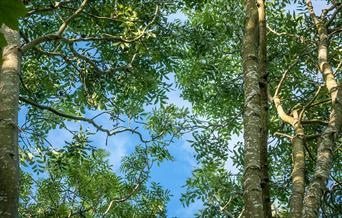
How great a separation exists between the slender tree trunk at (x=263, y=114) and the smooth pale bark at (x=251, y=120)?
0.29 metres

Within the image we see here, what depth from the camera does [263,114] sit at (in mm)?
5941

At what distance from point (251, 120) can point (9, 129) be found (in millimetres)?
2721

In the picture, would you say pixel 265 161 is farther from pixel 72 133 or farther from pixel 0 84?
pixel 72 133

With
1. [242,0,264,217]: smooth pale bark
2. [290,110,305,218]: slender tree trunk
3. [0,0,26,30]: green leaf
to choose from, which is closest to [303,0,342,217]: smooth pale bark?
[290,110,305,218]: slender tree trunk

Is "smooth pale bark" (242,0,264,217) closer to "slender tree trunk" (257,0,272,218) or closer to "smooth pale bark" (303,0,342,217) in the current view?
"slender tree trunk" (257,0,272,218)

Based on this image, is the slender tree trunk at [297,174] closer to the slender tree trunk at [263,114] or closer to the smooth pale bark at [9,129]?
the slender tree trunk at [263,114]

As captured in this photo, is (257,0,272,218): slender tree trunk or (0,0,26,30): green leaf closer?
(0,0,26,30): green leaf

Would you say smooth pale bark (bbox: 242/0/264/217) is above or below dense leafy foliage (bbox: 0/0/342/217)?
below

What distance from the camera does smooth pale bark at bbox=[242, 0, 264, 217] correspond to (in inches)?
181

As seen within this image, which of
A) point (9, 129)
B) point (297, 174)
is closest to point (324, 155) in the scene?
point (297, 174)

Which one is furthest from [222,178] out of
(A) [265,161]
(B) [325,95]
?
(A) [265,161]

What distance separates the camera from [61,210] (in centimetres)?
1125

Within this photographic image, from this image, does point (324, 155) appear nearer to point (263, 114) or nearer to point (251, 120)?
point (263, 114)

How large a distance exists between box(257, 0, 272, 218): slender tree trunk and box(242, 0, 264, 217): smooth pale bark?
287 millimetres
